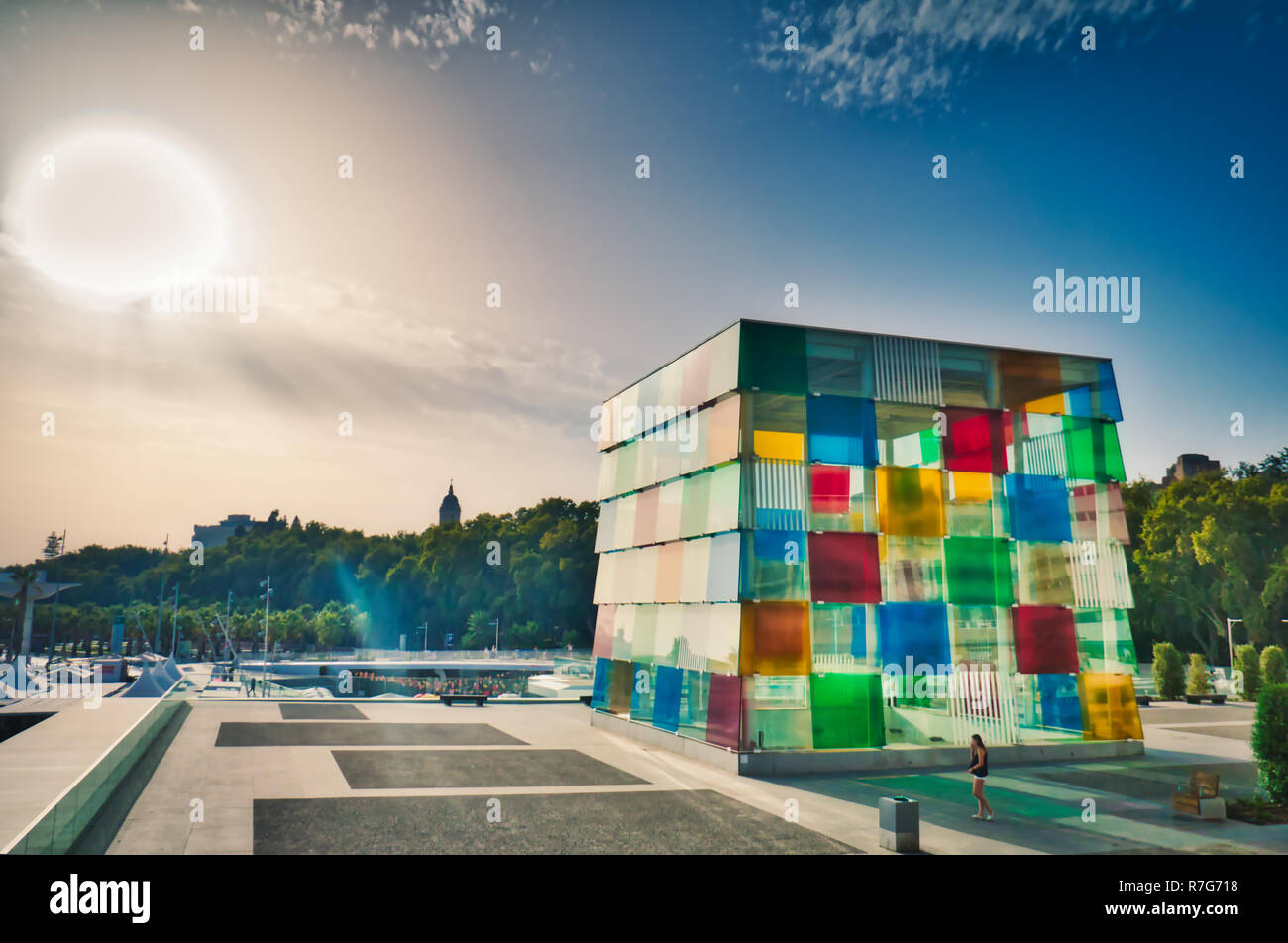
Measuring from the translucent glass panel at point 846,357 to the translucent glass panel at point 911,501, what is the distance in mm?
2649

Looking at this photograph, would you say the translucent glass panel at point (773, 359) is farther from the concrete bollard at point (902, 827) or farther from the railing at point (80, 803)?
the railing at point (80, 803)

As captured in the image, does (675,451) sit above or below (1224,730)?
above

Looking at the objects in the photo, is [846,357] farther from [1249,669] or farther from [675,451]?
[1249,669]

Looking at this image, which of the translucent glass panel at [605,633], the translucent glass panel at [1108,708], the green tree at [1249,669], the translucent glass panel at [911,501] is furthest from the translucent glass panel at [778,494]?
the green tree at [1249,669]

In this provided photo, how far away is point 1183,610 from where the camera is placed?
A: 6725 centimetres

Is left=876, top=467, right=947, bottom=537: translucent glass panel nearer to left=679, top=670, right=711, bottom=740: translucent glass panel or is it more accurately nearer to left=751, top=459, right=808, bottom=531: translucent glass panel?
left=751, top=459, right=808, bottom=531: translucent glass panel

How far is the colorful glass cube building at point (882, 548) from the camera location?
22266 mm

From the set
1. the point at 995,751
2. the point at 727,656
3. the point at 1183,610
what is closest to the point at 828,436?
the point at 727,656

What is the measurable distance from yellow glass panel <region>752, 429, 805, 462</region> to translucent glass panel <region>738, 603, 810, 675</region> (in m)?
4.40

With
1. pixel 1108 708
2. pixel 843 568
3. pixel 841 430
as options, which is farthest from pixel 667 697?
pixel 1108 708

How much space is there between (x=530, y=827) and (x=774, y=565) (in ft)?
33.7

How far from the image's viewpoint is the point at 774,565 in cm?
2238

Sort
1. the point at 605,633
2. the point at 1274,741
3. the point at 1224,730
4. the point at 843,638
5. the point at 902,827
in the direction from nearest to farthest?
the point at 902,827, the point at 1274,741, the point at 843,638, the point at 1224,730, the point at 605,633

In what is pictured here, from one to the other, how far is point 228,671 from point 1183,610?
78791mm
